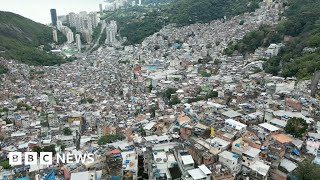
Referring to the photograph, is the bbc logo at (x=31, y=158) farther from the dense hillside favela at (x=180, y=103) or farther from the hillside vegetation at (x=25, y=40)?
the hillside vegetation at (x=25, y=40)

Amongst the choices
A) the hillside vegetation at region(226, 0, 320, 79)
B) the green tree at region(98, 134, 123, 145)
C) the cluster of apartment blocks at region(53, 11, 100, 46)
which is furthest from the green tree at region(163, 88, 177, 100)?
the cluster of apartment blocks at region(53, 11, 100, 46)

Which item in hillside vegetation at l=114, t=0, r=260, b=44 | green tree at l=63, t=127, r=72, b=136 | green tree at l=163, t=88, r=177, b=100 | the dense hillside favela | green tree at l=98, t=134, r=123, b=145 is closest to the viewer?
the dense hillside favela

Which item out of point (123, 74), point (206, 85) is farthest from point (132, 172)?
point (123, 74)

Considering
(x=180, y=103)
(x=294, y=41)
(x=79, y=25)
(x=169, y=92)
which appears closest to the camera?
(x=180, y=103)

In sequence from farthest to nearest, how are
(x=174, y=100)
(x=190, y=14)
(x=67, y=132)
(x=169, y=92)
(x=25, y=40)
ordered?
1. (x=25, y=40)
2. (x=190, y=14)
3. (x=169, y=92)
4. (x=174, y=100)
5. (x=67, y=132)

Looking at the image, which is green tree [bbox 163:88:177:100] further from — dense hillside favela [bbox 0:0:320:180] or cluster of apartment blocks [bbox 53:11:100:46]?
cluster of apartment blocks [bbox 53:11:100:46]

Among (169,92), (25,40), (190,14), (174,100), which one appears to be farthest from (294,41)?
(25,40)

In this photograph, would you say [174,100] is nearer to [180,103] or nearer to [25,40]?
[180,103]
